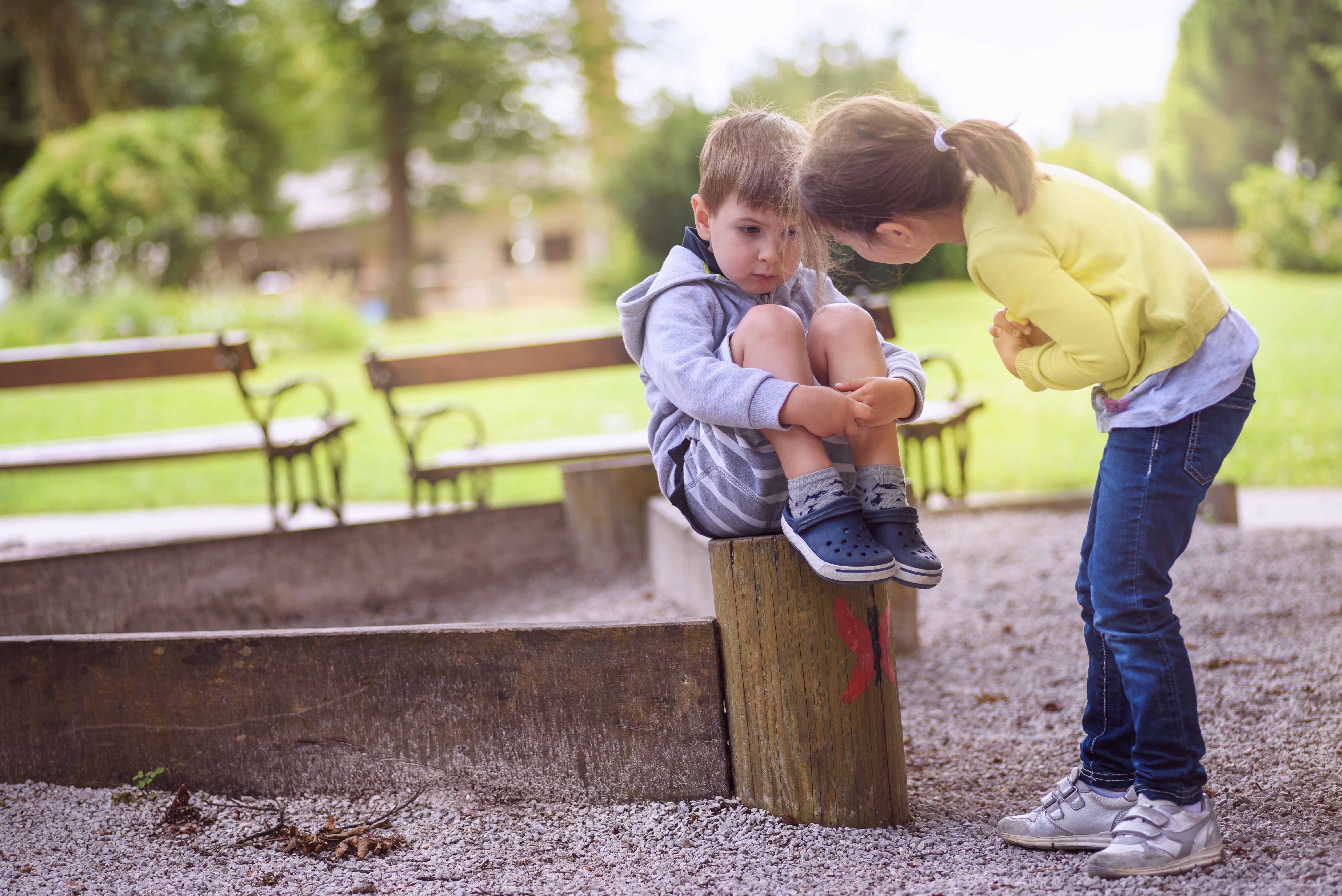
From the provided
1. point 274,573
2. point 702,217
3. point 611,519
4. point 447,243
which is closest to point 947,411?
point 611,519

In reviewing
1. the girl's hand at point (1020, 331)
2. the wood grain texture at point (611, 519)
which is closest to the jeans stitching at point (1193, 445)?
the girl's hand at point (1020, 331)

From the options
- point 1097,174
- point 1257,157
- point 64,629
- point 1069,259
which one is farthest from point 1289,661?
point 1257,157

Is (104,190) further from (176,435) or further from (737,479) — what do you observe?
(737,479)

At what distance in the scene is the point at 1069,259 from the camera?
6.10 feet

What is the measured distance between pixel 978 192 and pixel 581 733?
4.23ft

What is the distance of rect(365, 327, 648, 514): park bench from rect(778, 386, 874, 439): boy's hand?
2.91 metres

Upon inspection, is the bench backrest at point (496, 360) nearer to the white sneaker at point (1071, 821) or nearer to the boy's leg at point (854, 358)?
the boy's leg at point (854, 358)

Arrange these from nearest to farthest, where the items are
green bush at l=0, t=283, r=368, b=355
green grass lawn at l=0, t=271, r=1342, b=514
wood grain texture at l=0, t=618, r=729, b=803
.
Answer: wood grain texture at l=0, t=618, r=729, b=803, green grass lawn at l=0, t=271, r=1342, b=514, green bush at l=0, t=283, r=368, b=355

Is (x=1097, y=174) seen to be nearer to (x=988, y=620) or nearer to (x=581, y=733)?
(x=988, y=620)

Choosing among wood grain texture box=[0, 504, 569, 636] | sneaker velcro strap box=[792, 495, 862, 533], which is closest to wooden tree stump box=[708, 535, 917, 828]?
sneaker velcro strap box=[792, 495, 862, 533]

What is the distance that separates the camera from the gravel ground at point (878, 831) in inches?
76.8

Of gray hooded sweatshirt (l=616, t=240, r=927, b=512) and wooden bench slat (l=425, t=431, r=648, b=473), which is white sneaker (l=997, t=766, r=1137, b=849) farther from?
wooden bench slat (l=425, t=431, r=648, b=473)

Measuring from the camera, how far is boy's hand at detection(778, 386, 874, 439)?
1962 millimetres

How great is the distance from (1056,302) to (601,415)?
7548 millimetres
